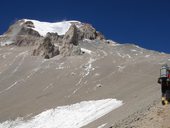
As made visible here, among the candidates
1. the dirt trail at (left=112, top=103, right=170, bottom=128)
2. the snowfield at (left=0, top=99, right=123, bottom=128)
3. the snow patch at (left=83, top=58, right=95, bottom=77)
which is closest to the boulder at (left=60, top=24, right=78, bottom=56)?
the snow patch at (left=83, top=58, right=95, bottom=77)

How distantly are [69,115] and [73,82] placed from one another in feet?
118

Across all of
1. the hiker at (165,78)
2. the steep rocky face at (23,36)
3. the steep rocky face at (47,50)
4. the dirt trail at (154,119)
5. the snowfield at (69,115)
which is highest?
the steep rocky face at (23,36)

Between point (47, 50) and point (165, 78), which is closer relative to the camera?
point (165, 78)

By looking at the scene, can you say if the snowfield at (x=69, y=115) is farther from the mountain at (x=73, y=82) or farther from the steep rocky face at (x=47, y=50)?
the steep rocky face at (x=47, y=50)

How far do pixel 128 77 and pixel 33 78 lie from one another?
3709 cm

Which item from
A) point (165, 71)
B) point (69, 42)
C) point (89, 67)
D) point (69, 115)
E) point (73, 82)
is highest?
point (69, 42)

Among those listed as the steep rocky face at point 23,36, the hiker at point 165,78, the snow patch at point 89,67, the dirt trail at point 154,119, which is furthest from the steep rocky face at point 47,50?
the dirt trail at point 154,119

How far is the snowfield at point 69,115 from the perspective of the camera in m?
55.6

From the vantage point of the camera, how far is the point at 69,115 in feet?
204

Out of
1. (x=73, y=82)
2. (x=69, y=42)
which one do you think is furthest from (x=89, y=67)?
(x=69, y=42)

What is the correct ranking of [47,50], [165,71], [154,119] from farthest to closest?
[47,50], [165,71], [154,119]

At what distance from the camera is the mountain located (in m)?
57.1

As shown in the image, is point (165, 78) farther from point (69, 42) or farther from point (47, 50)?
point (69, 42)

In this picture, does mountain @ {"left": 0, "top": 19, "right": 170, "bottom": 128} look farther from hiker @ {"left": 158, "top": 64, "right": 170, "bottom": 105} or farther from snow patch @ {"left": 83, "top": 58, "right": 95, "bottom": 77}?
hiker @ {"left": 158, "top": 64, "right": 170, "bottom": 105}
